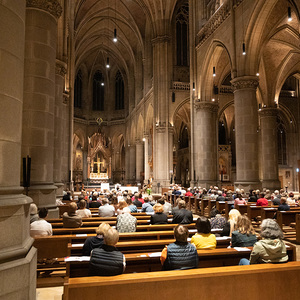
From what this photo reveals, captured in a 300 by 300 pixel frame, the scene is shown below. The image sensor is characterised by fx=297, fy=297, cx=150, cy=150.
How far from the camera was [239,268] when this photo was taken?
2977 millimetres

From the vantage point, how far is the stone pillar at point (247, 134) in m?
14.8

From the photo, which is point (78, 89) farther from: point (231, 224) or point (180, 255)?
point (180, 255)

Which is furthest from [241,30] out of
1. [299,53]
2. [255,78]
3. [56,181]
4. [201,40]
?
[56,181]

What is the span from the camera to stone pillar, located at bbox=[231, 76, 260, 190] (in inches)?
583

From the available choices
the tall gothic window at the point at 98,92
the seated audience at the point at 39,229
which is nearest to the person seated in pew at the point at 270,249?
the seated audience at the point at 39,229

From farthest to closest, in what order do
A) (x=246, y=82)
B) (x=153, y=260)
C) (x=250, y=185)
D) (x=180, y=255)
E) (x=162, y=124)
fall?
(x=162, y=124) < (x=246, y=82) < (x=250, y=185) < (x=153, y=260) < (x=180, y=255)

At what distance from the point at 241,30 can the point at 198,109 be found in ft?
23.0

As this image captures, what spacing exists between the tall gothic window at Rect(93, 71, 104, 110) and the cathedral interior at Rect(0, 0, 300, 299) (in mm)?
158

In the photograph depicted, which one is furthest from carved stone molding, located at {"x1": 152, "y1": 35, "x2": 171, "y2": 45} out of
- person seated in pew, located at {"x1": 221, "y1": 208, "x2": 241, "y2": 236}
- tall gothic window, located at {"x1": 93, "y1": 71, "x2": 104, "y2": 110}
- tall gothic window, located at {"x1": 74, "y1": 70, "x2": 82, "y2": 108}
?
person seated in pew, located at {"x1": 221, "y1": 208, "x2": 241, "y2": 236}

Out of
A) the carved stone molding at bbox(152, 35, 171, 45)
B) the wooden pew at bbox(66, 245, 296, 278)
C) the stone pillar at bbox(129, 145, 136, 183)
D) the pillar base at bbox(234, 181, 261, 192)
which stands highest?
the carved stone molding at bbox(152, 35, 171, 45)

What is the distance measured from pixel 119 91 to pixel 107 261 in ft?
148

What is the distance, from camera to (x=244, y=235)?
168 inches

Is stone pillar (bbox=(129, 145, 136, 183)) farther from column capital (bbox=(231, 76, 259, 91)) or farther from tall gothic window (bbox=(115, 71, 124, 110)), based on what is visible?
column capital (bbox=(231, 76, 259, 91))

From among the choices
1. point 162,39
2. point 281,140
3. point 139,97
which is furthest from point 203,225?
point 139,97
